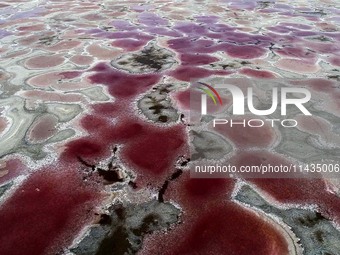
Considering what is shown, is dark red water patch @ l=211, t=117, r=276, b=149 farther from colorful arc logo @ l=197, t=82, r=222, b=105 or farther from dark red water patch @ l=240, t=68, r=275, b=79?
dark red water patch @ l=240, t=68, r=275, b=79

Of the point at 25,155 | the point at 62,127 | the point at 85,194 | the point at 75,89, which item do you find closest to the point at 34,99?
the point at 75,89

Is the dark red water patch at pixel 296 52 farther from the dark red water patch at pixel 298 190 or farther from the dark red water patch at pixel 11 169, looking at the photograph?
the dark red water patch at pixel 11 169

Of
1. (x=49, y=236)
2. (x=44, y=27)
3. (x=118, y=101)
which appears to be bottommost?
(x=44, y=27)

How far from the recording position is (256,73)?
486 centimetres

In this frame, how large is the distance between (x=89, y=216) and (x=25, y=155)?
1.06 metres

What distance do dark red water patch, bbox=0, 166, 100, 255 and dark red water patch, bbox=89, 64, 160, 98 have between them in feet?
5.57

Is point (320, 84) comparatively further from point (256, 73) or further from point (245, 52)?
point (245, 52)

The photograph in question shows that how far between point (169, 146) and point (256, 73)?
2270mm

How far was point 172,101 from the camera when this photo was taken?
13.5 ft

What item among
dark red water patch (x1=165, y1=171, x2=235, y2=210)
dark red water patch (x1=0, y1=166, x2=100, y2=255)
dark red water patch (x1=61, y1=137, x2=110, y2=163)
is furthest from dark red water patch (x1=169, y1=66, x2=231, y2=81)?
dark red water patch (x1=0, y1=166, x2=100, y2=255)

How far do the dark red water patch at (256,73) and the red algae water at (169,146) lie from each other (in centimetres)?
3

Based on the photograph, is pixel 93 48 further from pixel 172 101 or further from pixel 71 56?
pixel 172 101

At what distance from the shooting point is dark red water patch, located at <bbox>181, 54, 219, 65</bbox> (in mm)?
5289

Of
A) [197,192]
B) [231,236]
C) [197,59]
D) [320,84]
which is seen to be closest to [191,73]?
[197,59]
